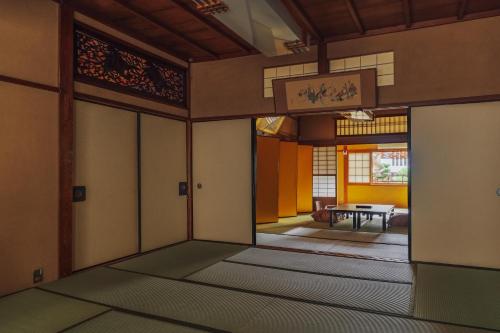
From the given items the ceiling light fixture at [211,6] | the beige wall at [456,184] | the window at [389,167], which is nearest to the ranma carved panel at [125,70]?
the ceiling light fixture at [211,6]

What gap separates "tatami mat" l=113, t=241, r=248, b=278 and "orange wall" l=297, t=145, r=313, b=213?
4.27 meters

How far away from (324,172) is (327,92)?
5.39 metres

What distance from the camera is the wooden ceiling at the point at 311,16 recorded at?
3754 millimetres

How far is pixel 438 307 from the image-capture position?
273 cm

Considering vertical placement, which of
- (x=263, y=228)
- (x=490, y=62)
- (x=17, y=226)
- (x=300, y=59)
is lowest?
(x=263, y=228)

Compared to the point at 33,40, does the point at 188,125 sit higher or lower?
lower

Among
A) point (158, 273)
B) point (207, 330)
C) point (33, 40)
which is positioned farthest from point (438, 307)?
point (33, 40)

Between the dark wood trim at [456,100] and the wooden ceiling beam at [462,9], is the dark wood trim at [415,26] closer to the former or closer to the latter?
the wooden ceiling beam at [462,9]

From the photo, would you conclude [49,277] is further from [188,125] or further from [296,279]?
[188,125]

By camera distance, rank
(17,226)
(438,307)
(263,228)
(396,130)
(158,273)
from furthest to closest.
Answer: (396,130) → (263,228) → (158,273) → (17,226) → (438,307)

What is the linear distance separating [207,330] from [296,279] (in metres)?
1.35

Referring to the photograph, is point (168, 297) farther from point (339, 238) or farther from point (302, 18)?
point (339, 238)

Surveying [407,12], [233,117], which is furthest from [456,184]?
[233,117]

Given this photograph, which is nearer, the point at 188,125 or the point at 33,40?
the point at 33,40
